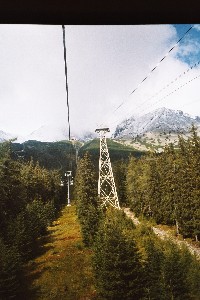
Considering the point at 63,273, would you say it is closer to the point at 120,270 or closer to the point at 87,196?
the point at 120,270

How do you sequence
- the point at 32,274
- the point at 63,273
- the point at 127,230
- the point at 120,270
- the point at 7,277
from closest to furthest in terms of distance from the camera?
1. the point at 120,270
2. the point at 7,277
3. the point at 127,230
4. the point at 63,273
5. the point at 32,274

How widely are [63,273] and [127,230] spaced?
6789mm

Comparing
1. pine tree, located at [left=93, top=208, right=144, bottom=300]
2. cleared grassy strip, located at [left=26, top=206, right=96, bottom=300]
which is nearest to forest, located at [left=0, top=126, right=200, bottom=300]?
pine tree, located at [left=93, top=208, right=144, bottom=300]

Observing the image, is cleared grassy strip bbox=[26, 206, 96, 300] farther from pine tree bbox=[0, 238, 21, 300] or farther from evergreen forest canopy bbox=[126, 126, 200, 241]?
evergreen forest canopy bbox=[126, 126, 200, 241]

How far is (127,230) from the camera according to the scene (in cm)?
2552

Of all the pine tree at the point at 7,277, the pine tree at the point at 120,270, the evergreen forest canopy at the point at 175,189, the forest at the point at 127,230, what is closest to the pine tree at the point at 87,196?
the forest at the point at 127,230

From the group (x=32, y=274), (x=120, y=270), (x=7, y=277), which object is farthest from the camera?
(x=32, y=274)

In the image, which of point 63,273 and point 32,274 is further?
point 32,274

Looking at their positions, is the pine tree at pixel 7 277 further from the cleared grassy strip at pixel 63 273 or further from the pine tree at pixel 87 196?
the pine tree at pixel 87 196

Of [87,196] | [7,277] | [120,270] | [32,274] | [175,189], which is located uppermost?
[175,189]

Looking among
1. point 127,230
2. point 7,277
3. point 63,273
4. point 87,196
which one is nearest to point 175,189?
point 87,196
